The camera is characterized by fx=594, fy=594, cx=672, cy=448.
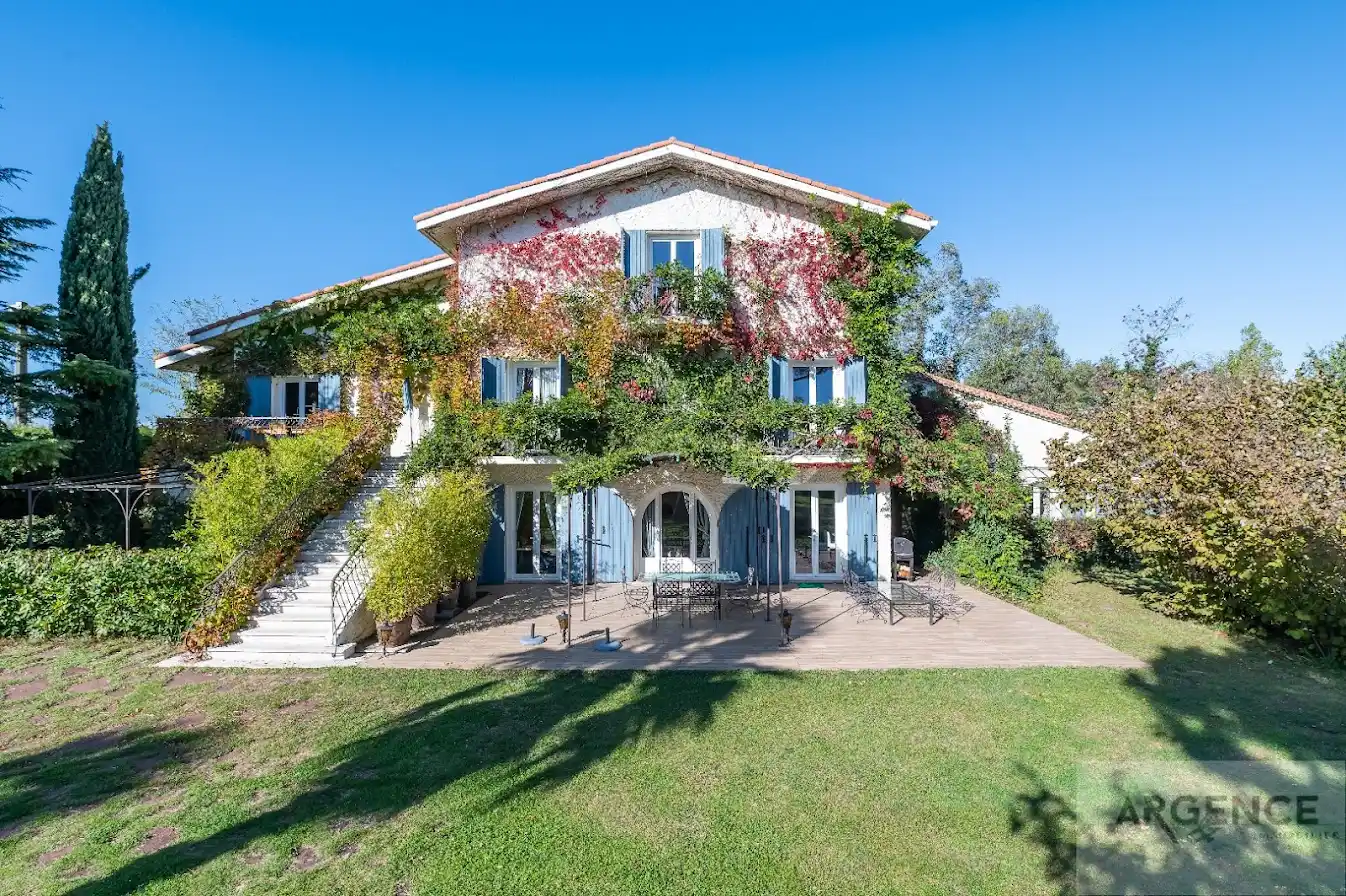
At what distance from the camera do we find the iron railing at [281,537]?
1002 centimetres

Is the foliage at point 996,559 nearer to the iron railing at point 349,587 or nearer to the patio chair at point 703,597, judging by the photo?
the patio chair at point 703,597

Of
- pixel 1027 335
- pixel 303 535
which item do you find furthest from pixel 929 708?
pixel 1027 335

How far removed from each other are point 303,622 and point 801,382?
1247 centimetres

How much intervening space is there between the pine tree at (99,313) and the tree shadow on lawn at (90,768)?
11734mm

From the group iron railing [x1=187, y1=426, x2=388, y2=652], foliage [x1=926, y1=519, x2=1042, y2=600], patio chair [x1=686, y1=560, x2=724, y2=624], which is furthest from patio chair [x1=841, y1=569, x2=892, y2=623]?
iron railing [x1=187, y1=426, x2=388, y2=652]

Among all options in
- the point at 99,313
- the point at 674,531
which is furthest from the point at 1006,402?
the point at 99,313

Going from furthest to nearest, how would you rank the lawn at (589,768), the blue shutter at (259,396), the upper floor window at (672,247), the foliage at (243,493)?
the blue shutter at (259,396) → the upper floor window at (672,247) → the foliage at (243,493) → the lawn at (589,768)

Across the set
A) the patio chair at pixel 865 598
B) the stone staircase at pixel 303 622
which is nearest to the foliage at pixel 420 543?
the stone staircase at pixel 303 622

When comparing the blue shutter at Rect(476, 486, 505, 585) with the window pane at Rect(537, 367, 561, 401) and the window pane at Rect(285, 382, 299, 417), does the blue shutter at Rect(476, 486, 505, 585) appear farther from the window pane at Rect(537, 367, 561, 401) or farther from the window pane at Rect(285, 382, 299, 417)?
the window pane at Rect(285, 382, 299, 417)

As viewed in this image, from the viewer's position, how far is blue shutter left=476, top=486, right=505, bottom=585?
1561 centimetres

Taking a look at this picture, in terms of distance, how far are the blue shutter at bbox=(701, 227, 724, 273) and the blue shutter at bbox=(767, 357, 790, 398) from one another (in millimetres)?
2767

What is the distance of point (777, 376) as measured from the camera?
15.6 metres

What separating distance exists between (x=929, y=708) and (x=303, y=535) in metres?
11.9

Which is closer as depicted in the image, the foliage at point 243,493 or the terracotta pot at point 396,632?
the terracotta pot at point 396,632
